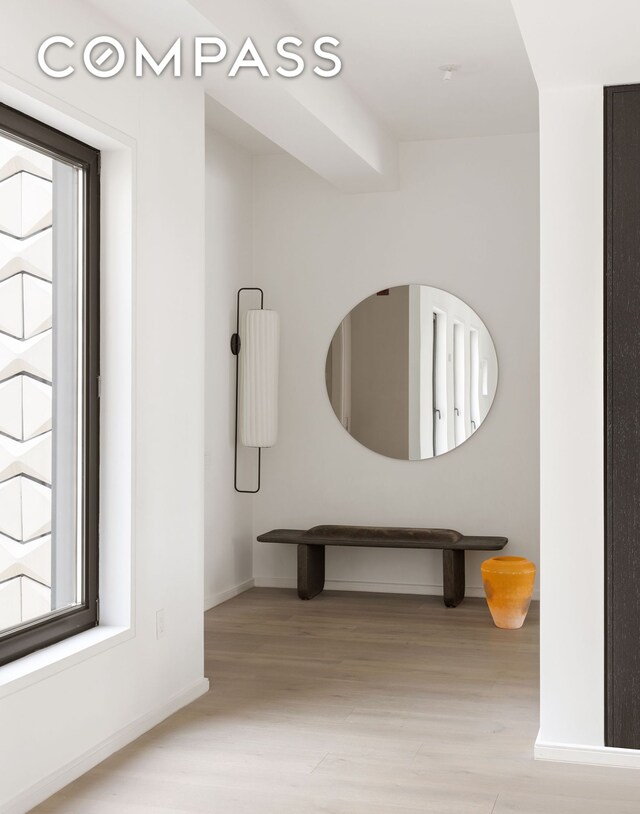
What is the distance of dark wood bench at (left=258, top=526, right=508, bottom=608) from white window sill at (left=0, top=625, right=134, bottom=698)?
250cm

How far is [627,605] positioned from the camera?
3119mm

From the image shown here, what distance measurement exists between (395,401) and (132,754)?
10.8 ft

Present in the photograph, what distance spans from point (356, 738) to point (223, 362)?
307 centimetres

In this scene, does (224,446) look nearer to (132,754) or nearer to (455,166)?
(455,166)

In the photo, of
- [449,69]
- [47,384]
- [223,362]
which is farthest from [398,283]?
[47,384]

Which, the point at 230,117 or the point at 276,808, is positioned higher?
the point at 230,117

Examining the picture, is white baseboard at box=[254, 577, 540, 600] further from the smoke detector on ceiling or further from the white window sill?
the smoke detector on ceiling

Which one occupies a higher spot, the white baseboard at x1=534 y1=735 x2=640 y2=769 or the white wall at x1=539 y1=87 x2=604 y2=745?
the white wall at x1=539 y1=87 x2=604 y2=745

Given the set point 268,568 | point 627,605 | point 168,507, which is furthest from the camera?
point 268,568

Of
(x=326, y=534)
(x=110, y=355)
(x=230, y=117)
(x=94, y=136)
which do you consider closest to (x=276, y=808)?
(x=110, y=355)

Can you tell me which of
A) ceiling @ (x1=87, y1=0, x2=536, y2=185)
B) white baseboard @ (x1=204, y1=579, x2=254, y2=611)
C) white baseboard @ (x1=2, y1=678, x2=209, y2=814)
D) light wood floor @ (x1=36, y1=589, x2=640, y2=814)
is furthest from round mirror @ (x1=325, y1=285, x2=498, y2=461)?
white baseboard @ (x1=2, y1=678, x2=209, y2=814)

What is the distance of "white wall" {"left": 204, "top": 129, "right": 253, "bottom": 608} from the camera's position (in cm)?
573

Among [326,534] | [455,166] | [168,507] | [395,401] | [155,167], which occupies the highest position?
[455,166]

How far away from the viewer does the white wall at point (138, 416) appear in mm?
2865
